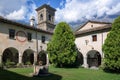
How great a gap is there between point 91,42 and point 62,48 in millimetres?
5238

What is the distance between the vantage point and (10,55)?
89.1 ft

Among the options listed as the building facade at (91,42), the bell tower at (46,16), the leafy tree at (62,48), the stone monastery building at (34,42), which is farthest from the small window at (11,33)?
the bell tower at (46,16)

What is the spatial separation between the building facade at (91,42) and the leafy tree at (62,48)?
10.9 feet

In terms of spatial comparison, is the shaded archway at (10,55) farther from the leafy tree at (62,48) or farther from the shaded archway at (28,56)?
the leafy tree at (62,48)

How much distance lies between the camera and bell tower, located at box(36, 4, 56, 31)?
4790 centimetres

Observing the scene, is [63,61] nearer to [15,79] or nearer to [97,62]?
[97,62]

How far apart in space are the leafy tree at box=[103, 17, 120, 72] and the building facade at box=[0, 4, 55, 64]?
11763mm

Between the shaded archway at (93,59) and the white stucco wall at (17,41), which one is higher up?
the white stucco wall at (17,41)

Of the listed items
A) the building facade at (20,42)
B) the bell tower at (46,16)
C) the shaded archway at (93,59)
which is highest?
the bell tower at (46,16)

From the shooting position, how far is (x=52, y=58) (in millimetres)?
26422

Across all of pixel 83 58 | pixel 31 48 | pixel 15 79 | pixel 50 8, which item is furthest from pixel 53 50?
pixel 50 8

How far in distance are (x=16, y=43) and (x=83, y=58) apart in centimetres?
1129

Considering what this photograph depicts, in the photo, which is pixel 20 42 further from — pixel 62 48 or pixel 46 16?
pixel 46 16

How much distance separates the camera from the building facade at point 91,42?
26.9m
